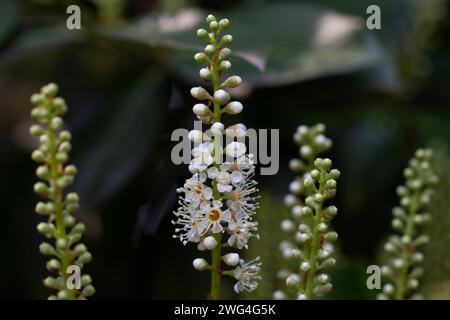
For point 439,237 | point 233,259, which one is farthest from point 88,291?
point 439,237

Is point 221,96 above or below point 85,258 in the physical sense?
above

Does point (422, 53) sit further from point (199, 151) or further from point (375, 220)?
point (199, 151)

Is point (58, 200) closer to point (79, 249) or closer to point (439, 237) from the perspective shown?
point (79, 249)

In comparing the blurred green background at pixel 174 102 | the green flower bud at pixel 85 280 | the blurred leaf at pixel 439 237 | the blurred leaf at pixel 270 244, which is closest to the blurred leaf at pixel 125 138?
the blurred green background at pixel 174 102

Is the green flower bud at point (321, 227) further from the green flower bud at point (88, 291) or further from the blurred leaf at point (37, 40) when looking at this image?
the blurred leaf at point (37, 40)

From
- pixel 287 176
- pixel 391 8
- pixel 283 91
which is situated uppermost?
pixel 391 8
